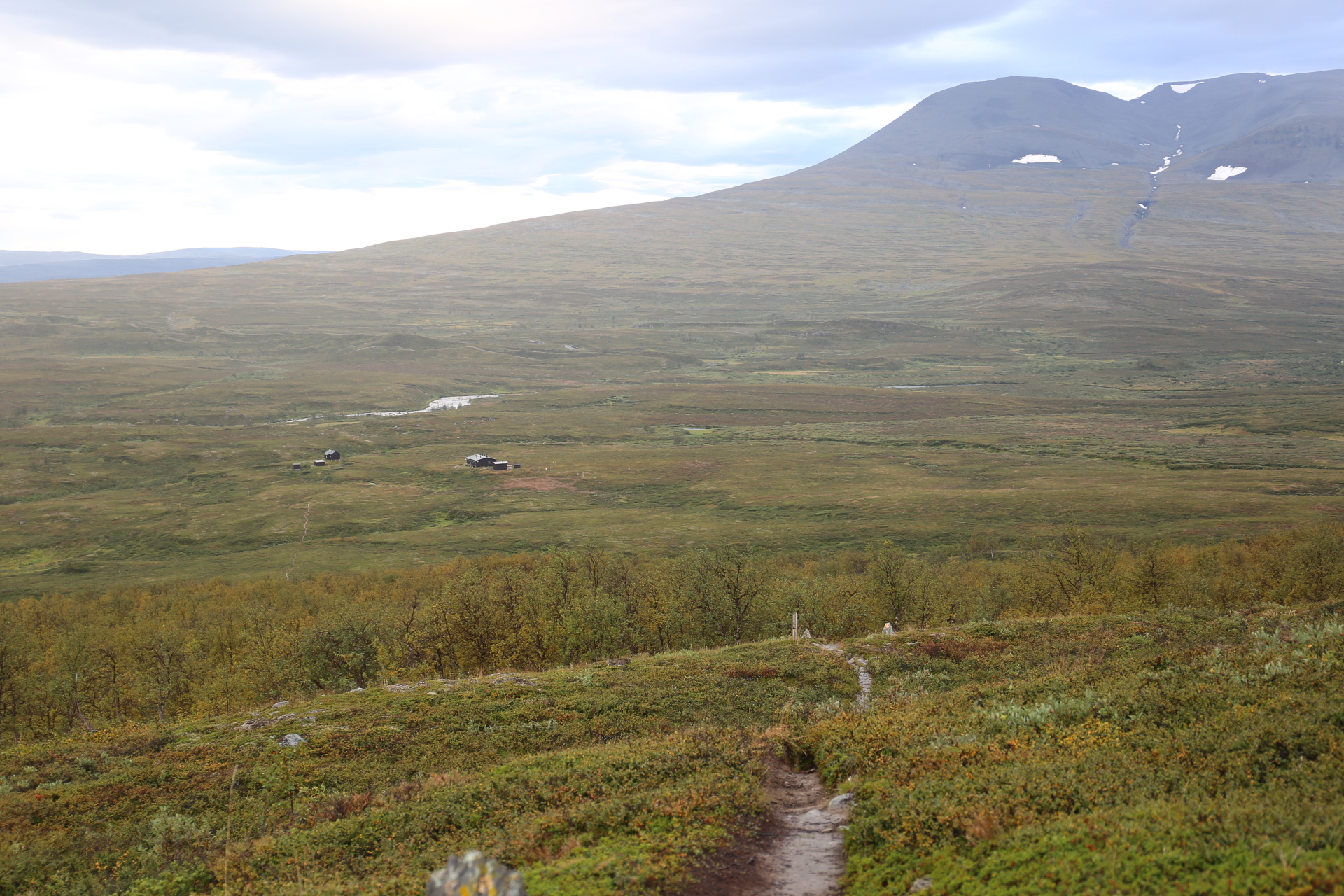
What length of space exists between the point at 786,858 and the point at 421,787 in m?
10.1

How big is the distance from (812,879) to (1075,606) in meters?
47.2

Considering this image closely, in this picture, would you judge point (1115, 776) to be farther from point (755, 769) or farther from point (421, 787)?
point (421, 787)

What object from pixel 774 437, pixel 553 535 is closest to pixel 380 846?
pixel 553 535

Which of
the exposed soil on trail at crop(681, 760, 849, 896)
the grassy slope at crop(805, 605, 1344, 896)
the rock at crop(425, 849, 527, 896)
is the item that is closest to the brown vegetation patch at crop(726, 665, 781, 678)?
the grassy slope at crop(805, 605, 1344, 896)

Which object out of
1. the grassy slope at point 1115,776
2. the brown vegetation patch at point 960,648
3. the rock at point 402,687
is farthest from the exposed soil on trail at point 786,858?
the rock at point 402,687

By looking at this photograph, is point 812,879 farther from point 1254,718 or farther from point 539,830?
point 1254,718

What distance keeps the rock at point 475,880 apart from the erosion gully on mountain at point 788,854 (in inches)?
155

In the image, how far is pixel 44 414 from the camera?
18762 centimetres

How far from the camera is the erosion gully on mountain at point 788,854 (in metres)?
12.9

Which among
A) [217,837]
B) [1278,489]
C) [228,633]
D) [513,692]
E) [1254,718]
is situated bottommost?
[1278,489]

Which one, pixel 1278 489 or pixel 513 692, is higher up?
pixel 513 692

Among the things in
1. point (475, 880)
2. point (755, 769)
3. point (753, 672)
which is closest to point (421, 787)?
point (755, 769)

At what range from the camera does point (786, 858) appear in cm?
1409

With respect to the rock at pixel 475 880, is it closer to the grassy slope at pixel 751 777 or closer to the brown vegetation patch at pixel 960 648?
the grassy slope at pixel 751 777
